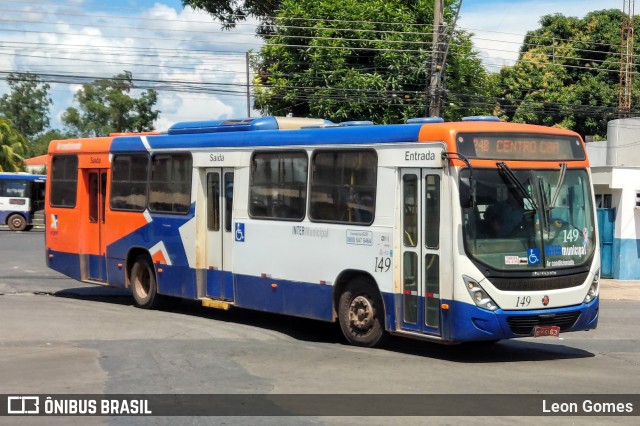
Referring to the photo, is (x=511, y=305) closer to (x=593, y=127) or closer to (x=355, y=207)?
(x=355, y=207)

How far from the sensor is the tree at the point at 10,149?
60.7 metres

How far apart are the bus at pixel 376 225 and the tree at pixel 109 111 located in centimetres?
5816

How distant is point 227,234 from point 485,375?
585 cm

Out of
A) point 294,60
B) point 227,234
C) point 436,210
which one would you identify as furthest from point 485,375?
point 294,60

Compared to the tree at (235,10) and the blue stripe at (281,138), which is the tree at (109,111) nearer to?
the tree at (235,10)

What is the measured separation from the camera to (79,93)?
8225 centimetres

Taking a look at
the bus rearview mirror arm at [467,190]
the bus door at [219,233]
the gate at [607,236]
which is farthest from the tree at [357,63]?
the bus rearview mirror arm at [467,190]

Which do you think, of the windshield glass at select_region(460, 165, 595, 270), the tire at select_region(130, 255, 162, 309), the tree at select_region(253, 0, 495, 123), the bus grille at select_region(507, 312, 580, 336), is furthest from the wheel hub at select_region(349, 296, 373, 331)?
the tree at select_region(253, 0, 495, 123)

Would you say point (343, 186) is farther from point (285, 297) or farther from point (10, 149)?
point (10, 149)

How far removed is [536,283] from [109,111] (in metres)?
70.3

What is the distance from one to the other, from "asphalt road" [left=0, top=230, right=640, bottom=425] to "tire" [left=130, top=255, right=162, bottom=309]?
0.25m

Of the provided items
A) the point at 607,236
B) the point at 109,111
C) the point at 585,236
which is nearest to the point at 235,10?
the point at 607,236

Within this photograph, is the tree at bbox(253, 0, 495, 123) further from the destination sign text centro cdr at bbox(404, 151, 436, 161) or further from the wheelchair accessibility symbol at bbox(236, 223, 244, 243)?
the destination sign text centro cdr at bbox(404, 151, 436, 161)

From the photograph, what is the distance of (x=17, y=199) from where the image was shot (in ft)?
157
